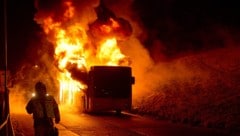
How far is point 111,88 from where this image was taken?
2684 centimetres

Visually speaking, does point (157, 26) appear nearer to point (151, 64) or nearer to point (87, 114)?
point (151, 64)

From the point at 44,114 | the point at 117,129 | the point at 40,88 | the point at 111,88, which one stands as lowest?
the point at 117,129

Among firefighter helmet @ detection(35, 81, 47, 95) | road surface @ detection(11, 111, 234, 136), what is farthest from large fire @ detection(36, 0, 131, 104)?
firefighter helmet @ detection(35, 81, 47, 95)

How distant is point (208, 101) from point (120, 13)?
13560mm

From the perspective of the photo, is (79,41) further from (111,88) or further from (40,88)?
(40,88)

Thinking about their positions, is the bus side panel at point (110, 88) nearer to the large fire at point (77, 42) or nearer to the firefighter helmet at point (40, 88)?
the large fire at point (77, 42)

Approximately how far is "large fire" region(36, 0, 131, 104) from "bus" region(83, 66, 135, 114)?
4292mm

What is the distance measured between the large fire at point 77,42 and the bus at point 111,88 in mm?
4292

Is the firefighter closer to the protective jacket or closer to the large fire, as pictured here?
the protective jacket

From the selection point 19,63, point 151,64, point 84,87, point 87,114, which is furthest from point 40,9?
point 19,63

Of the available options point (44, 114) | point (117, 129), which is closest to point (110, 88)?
point (117, 129)

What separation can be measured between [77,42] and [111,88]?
7.08 m

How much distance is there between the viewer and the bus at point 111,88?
2672cm

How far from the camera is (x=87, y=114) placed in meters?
27.2
